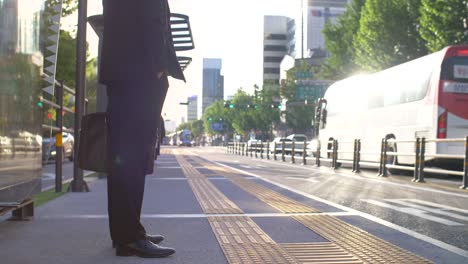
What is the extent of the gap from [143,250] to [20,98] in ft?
6.27

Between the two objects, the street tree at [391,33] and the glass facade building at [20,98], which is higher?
the street tree at [391,33]

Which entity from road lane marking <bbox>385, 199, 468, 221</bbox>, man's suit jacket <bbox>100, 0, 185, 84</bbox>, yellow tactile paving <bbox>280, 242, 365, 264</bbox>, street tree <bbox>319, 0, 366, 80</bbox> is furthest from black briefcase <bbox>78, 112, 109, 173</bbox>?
street tree <bbox>319, 0, 366, 80</bbox>

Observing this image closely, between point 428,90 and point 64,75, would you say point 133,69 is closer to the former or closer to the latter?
point 428,90

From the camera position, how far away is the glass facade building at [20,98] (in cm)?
418

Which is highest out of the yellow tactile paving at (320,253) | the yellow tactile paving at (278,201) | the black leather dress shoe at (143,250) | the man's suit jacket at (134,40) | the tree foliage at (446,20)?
the tree foliage at (446,20)

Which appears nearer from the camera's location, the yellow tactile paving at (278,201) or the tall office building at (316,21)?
the yellow tactile paving at (278,201)

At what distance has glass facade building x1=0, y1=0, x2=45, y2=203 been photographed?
13.7ft

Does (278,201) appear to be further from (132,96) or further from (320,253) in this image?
(132,96)

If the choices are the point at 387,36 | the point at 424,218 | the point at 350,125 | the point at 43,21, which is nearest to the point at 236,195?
the point at 424,218

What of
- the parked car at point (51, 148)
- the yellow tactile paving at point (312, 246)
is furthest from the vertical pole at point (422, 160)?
the parked car at point (51, 148)

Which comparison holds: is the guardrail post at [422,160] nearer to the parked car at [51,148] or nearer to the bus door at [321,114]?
the parked car at [51,148]

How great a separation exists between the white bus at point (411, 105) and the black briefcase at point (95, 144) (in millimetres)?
11287

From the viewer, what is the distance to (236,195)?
8125 millimetres

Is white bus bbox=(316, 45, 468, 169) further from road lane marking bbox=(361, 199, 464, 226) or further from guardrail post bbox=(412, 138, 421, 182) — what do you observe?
road lane marking bbox=(361, 199, 464, 226)
